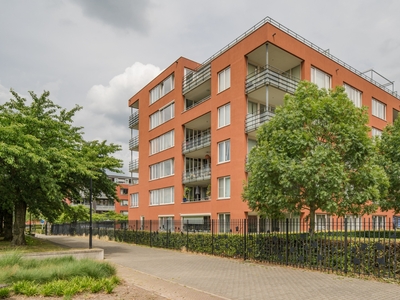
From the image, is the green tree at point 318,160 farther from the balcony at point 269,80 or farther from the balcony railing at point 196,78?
the balcony railing at point 196,78

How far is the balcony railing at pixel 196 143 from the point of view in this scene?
96.6ft

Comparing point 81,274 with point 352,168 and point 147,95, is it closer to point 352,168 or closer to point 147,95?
point 352,168

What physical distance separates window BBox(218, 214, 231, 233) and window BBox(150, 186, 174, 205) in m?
8.14

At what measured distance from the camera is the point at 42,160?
15461mm

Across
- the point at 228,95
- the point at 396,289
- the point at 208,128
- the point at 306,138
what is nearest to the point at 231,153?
the point at 228,95

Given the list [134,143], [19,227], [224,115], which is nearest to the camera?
[19,227]

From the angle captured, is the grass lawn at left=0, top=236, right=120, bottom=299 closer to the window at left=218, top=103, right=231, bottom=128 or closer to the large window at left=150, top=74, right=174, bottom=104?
the window at left=218, top=103, right=231, bottom=128

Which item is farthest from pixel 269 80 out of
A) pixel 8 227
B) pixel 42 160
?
pixel 8 227

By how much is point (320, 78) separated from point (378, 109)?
1144 cm

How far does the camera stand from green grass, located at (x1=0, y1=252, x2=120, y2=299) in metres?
9.08

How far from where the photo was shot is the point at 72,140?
2053cm

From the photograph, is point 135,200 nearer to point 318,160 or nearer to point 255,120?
point 255,120

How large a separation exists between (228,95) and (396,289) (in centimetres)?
1893

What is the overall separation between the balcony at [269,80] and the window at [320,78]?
5.95ft
